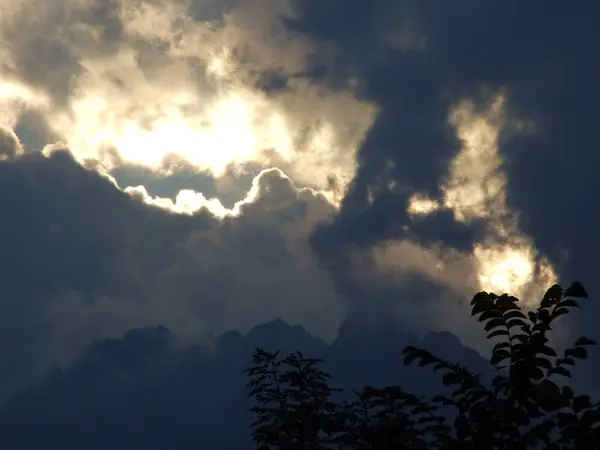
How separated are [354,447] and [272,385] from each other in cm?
765

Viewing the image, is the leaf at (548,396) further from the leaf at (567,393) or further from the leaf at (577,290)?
the leaf at (577,290)

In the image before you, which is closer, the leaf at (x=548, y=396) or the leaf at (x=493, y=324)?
Result: the leaf at (x=548, y=396)

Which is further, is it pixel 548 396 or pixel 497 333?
pixel 497 333

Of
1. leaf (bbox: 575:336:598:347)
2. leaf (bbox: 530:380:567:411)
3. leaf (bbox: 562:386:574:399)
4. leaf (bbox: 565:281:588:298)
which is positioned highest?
leaf (bbox: 565:281:588:298)

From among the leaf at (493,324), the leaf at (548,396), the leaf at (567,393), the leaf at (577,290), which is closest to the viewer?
the leaf at (548,396)

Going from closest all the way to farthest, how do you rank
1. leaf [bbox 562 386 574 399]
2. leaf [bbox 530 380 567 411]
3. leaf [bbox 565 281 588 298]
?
1. leaf [bbox 530 380 567 411]
2. leaf [bbox 562 386 574 399]
3. leaf [bbox 565 281 588 298]

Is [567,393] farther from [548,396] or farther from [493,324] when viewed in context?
[493,324]

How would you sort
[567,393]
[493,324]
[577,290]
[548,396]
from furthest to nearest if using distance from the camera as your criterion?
[493,324] < [577,290] < [567,393] < [548,396]

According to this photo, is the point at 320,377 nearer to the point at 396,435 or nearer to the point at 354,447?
the point at 354,447

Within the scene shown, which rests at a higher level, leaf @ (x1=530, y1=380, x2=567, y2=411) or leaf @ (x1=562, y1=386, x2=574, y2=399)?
leaf @ (x1=562, y1=386, x2=574, y2=399)

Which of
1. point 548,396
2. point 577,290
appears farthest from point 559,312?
point 548,396

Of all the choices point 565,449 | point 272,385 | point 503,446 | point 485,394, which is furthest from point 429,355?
point 272,385

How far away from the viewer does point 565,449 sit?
7.77m

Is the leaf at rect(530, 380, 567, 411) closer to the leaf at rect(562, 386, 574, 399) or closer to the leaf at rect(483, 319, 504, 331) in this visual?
the leaf at rect(562, 386, 574, 399)
